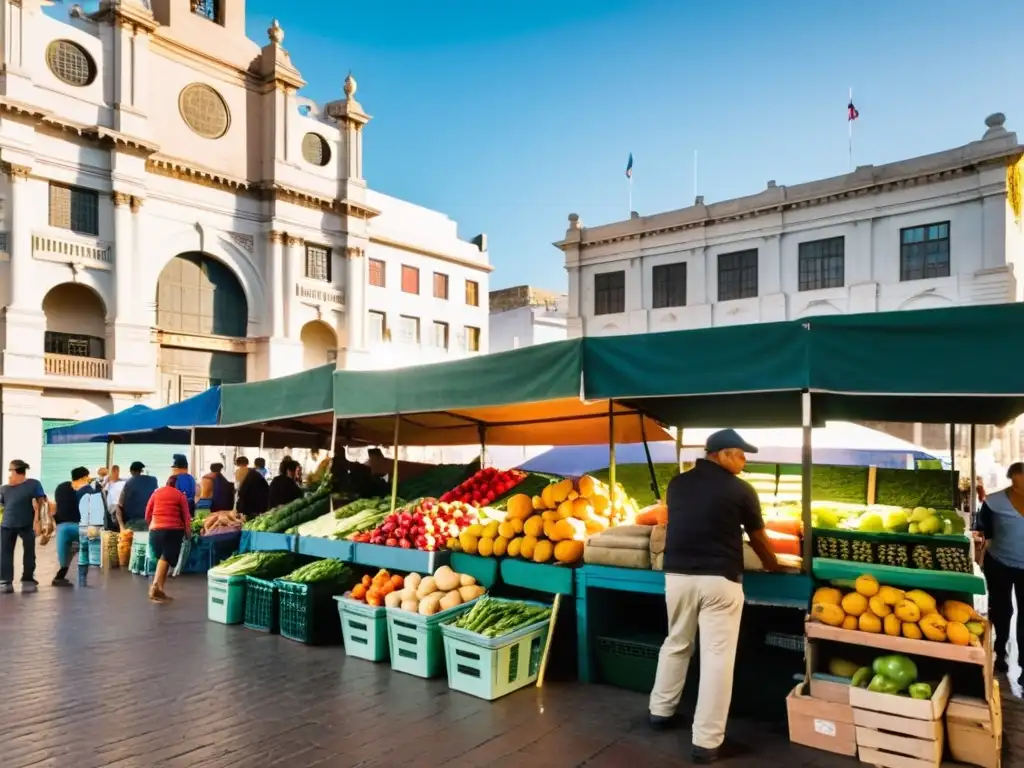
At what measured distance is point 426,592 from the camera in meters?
6.91

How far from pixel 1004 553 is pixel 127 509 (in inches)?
525

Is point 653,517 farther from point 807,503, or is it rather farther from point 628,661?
point 807,503

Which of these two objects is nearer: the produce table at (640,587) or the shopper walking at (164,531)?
the produce table at (640,587)

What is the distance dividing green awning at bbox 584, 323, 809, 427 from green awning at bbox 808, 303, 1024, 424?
170 mm

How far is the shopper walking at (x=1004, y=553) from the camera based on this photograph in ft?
21.4

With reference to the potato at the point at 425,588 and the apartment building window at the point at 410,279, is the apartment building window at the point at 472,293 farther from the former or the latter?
the potato at the point at 425,588

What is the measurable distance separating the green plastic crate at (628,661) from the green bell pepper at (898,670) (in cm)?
174

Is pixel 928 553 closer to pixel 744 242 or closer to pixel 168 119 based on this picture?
pixel 744 242

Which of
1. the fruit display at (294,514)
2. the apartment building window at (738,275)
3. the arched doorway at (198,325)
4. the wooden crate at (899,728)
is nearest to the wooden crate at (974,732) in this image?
the wooden crate at (899,728)

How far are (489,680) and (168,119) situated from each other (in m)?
31.3

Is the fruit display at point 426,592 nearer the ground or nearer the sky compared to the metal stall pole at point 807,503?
nearer the ground

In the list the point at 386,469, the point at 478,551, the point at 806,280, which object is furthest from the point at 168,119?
the point at 478,551

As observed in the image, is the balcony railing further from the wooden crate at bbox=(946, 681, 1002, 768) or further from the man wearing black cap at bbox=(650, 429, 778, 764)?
the wooden crate at bbox=(946, 681, 1002, 768)

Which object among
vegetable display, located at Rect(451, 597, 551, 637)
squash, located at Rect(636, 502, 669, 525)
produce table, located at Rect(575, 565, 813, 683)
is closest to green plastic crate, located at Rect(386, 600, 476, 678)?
vegetable display, located at Rect(451, 597, 551, 637)
